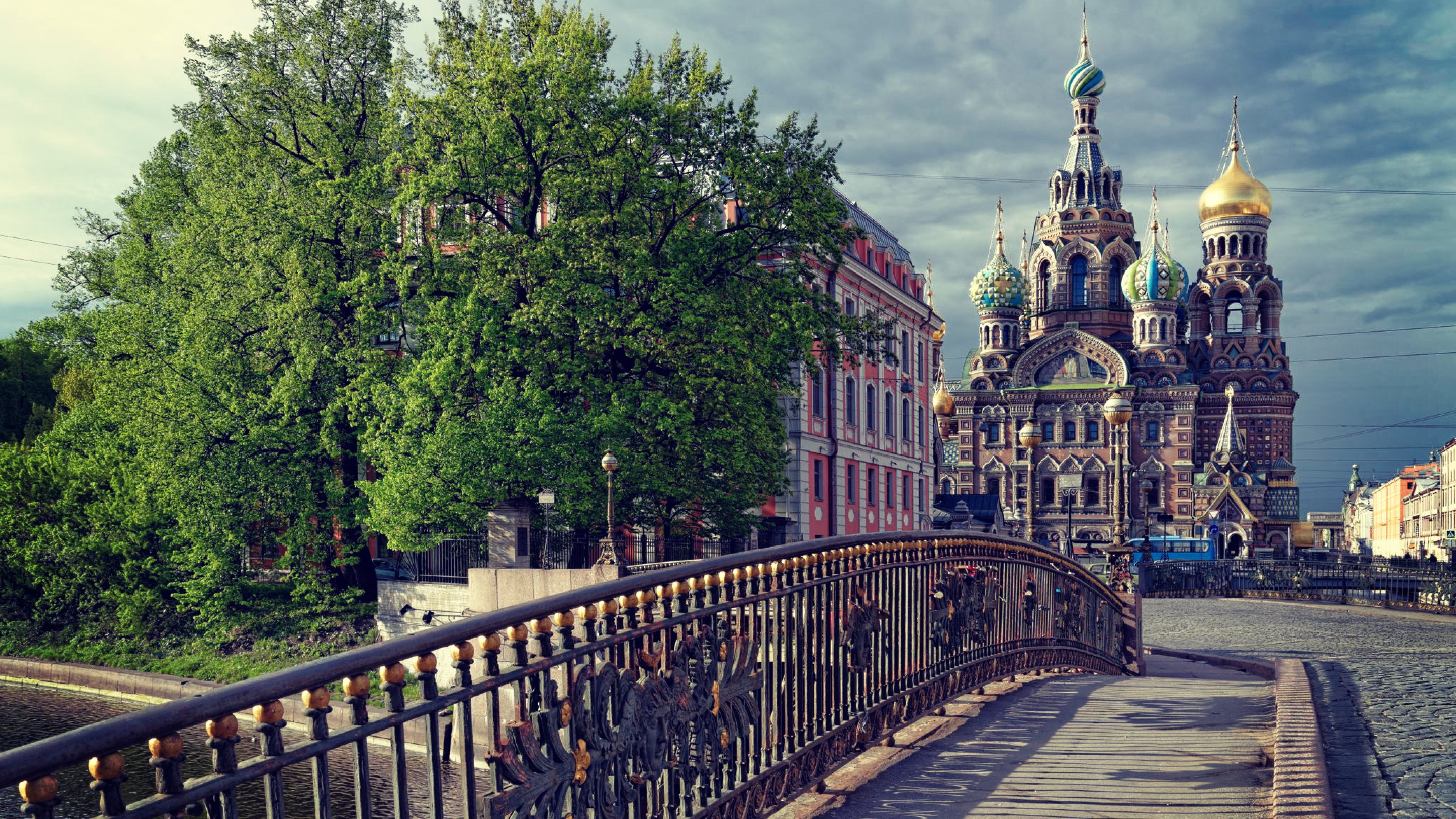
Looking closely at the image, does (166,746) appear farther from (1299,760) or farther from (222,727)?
(1299,760)

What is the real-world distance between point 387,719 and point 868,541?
421 cm

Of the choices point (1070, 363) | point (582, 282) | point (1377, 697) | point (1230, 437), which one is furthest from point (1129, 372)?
point (1377, 697)

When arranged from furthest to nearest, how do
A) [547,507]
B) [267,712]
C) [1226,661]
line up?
1. [547,507]
2. [1226,661]
3. [267,712]

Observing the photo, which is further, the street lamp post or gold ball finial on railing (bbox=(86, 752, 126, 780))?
the street lamp post

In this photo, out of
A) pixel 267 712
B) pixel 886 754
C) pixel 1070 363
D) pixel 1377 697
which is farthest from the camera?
pixel 1070 363

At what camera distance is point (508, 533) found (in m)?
22.1

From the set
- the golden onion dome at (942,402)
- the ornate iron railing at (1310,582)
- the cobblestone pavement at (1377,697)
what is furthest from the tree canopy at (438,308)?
the golden onion dome at (942,402)

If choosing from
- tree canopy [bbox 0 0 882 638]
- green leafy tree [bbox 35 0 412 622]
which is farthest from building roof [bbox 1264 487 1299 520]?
green leafy tree [bbox 35 0 412 622]

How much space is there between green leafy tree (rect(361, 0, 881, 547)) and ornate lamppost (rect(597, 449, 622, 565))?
2.51 ft

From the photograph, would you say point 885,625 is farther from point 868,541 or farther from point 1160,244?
point 1160,244

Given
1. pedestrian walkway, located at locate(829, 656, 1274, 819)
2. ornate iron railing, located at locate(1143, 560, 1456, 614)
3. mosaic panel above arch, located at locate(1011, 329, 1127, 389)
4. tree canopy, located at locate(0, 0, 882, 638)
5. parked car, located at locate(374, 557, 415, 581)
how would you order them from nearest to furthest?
pedestrian walkway, located at locate(829, 656, 1274, 819), tree canopy, located at locate(0, 0, 882, 638), parked car, located at locate(374, 557, 415, 581), ornate iron railing, located at locate(1143, 560, 1456, 614), mosaic panel above arch, located at locate(1011, 329, 1127, 389)

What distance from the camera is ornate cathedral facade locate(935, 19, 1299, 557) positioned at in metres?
86.0

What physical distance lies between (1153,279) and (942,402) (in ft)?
66.9

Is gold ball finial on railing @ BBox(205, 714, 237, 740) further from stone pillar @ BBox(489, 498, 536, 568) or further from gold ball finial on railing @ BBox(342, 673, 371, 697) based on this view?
stone pillar @ BBox(489, 498, 536, 568)
